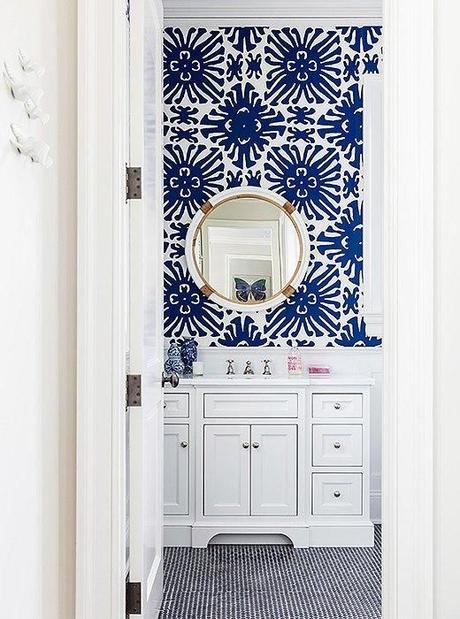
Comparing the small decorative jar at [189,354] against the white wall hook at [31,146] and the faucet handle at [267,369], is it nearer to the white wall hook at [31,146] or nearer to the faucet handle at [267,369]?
the faucet handle at [267,369]

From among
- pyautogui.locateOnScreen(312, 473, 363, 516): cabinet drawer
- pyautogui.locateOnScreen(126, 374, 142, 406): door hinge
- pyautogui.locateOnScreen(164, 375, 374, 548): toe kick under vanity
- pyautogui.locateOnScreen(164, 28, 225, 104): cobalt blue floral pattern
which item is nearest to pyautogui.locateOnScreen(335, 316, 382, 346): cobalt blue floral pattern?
pyautogui.locateOnScreen(164, 375, 374, 548): toe kick under vanity

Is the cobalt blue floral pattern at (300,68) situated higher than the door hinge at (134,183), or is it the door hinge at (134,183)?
the cobalt blue floral pattern at (300,68)

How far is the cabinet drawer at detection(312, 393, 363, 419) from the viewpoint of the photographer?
448 centimetres

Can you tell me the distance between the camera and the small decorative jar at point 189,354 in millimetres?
4801

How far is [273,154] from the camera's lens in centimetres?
495

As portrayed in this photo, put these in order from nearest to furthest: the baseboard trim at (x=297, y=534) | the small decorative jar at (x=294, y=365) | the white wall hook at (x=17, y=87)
Answer: the white wall hook at (x=17, y=87), the baseboard trim at (x=297, y=534), the small decorative jar at (x=294, y=365)

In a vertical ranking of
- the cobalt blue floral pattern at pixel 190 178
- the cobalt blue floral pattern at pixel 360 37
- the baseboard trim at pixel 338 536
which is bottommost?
the baseboard trim at pixel 338 536

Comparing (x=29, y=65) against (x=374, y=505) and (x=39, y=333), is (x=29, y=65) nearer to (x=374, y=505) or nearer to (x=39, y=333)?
(x=39, y=333)

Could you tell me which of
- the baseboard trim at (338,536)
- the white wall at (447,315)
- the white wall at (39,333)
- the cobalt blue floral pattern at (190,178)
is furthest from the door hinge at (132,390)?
the cobalt blue floral pattern at (190,178)

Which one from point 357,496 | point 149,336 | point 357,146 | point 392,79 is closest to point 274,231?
point 357,146

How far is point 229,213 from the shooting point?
16.2ft

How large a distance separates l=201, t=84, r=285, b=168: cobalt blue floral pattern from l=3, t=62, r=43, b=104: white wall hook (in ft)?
10.5

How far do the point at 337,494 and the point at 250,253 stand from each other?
4.96 feet

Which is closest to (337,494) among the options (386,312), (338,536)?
(338,536)
